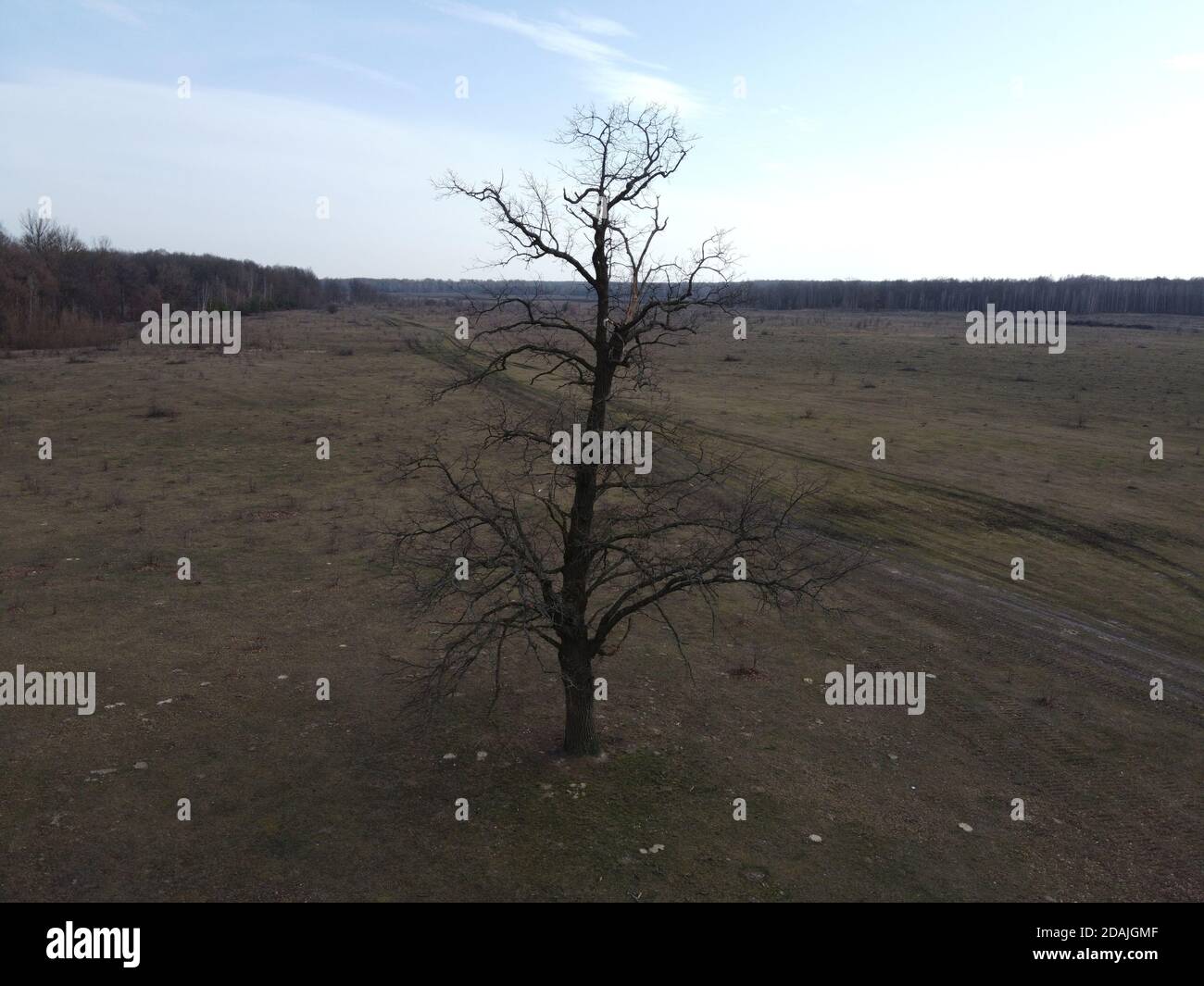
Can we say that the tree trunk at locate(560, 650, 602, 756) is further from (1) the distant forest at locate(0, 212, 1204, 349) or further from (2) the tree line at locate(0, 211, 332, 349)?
(2) the tree line at locate(0, 211, 332, 349)

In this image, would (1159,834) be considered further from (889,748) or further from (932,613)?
(932,613)

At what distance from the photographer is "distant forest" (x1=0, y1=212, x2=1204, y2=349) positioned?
3009 inches

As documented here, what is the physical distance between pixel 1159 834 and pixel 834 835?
4.55m

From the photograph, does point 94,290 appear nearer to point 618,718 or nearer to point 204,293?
point 204,293

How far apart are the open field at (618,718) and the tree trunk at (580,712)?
0.30 m

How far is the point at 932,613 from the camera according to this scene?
1898cm

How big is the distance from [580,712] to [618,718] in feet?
5.95

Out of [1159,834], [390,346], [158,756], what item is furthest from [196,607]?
[390,346]

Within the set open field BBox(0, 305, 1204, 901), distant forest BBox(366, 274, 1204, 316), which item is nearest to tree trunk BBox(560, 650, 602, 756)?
open field BBox(0, 305, 1204, 901)

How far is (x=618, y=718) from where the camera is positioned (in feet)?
46.2

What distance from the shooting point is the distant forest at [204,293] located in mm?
76438

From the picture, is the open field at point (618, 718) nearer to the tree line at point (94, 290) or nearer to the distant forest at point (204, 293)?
the distant forest at point (204, 293)

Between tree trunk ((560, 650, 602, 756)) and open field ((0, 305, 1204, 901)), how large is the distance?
302 millimetres

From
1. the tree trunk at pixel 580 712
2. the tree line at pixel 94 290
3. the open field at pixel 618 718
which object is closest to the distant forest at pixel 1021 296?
the tree line at pixel 94 290
